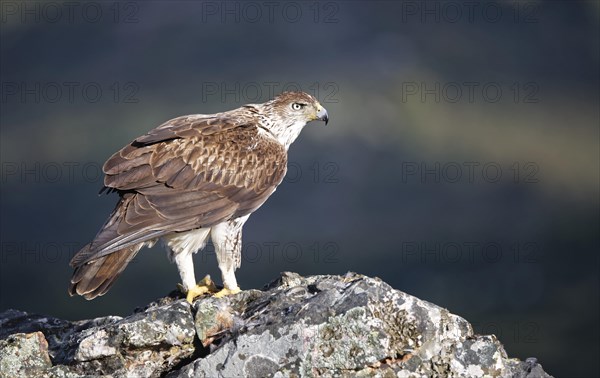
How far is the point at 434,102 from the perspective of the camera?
6378 cm

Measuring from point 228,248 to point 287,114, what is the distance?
2.27m

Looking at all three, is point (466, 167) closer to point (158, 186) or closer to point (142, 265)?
point (142, 265)

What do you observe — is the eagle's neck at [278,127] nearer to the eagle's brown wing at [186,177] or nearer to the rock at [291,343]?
the eagle's brown wing at [186,177]

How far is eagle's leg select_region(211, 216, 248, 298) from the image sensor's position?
13.3 meters

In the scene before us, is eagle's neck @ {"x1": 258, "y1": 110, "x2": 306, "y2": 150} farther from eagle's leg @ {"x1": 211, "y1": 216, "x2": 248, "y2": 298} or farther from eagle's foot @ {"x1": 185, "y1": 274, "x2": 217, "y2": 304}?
eagle's foot @ {"x1": 185, "y1": 274, "x2": 217, "y2": 304}

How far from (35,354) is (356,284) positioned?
3143 millimetres

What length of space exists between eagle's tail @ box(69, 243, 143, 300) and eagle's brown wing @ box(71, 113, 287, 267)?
0.20 metres

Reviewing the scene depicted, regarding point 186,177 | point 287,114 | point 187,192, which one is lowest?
point 187,192

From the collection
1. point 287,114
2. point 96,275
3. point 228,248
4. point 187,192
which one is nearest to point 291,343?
point 96,275

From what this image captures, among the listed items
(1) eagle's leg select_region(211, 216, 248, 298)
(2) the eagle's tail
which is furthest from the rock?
(1) eagle's leg select_region(211, 216, 248, 298)

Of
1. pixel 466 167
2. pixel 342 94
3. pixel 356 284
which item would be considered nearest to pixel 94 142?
pixel 342 94

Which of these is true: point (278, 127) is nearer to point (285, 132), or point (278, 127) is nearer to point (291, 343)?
point (285, 132)

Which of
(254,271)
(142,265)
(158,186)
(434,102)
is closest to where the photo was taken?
(158,186)

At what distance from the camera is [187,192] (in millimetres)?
13320
